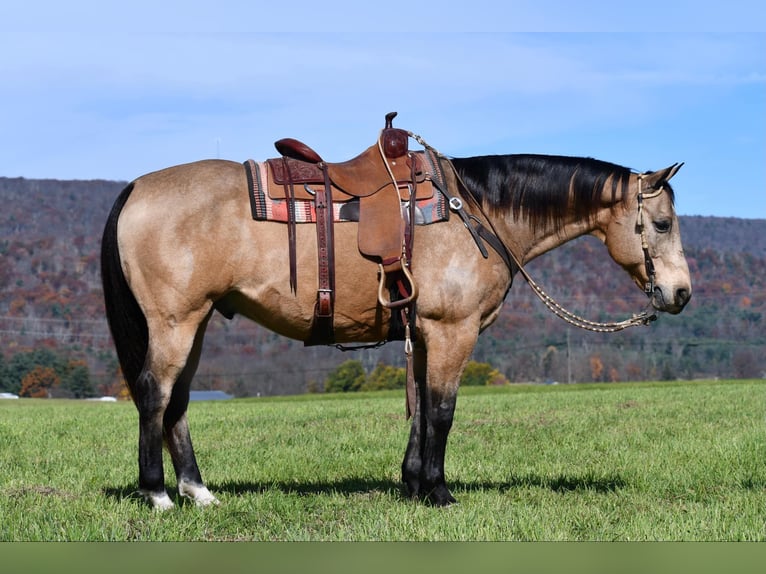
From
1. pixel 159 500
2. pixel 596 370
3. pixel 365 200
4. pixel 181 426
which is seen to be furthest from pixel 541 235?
pixel 596 370

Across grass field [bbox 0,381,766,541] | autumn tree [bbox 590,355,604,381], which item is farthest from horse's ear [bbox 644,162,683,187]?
autumn tree [bbox 590,355,604,381]

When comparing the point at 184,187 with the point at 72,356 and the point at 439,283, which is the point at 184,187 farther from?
the point at 72,356

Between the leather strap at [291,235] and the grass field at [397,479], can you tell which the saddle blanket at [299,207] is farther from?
the grass field at [397,479]

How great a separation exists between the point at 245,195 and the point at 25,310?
158m

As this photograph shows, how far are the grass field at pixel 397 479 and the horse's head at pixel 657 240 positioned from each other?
1547mm

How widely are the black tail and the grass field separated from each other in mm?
967

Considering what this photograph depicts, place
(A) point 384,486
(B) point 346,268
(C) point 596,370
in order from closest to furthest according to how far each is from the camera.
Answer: (B) point 346,268
(A) point 384,486
(C) point 596,370

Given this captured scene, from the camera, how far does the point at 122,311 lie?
6.11 m

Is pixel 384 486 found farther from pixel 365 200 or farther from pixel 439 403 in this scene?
pixel 365 200

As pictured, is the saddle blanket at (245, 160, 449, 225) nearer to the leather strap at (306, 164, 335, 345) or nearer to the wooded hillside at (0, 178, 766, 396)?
the leather strap at (306, 164, 335, 345)

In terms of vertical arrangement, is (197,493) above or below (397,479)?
above

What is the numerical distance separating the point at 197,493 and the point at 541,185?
11.4 ft

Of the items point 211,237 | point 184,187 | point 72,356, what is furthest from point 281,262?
point 72,356

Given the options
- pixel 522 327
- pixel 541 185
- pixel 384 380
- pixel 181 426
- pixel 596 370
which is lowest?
pixel 596 370
